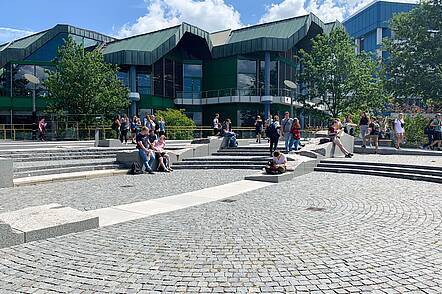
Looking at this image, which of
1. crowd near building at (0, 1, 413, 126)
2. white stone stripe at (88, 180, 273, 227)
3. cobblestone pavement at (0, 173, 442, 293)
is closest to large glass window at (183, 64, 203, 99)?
crowd near building at (0, 1, 413, 126)

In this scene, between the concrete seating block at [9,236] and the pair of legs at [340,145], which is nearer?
the concrete seating block at [9,236]

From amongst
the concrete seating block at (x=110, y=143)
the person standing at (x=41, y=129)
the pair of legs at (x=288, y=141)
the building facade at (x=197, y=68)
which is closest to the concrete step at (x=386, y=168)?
the pair of legs at (x=288, y=141)

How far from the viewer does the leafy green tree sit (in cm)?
3045

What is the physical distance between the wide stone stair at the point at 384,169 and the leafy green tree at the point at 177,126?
16.6m

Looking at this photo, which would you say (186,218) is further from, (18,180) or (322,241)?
(18,180)

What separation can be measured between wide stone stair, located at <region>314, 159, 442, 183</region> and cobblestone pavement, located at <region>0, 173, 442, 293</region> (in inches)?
190

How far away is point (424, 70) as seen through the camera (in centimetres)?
2647

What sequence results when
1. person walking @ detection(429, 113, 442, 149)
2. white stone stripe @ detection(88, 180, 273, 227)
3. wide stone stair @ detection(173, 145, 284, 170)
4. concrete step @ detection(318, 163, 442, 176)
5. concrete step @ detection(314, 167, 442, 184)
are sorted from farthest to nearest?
person walking @ detection(429, 113, 442, 149) < wide stone stair @ detection(173, 145, 284, 170) < concrete step @ detection(318, 163, 442, 176) < concrete step @ detection(314, 167, 442, 184) < white stone stripe @ detection(88, 180, 273, 227)

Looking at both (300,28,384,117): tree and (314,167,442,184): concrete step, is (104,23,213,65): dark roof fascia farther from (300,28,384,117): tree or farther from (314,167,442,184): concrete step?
(314,167,442,184): concrete step

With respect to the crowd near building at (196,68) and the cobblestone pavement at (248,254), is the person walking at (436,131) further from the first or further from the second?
the crowd near building at (196,68)

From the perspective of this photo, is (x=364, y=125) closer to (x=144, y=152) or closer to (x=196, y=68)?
(x=144, y=152)

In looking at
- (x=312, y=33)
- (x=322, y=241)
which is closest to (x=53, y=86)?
(x=312, y=33)

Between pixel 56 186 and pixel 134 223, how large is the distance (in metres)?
5.09

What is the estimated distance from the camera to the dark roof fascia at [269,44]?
1467 inches
